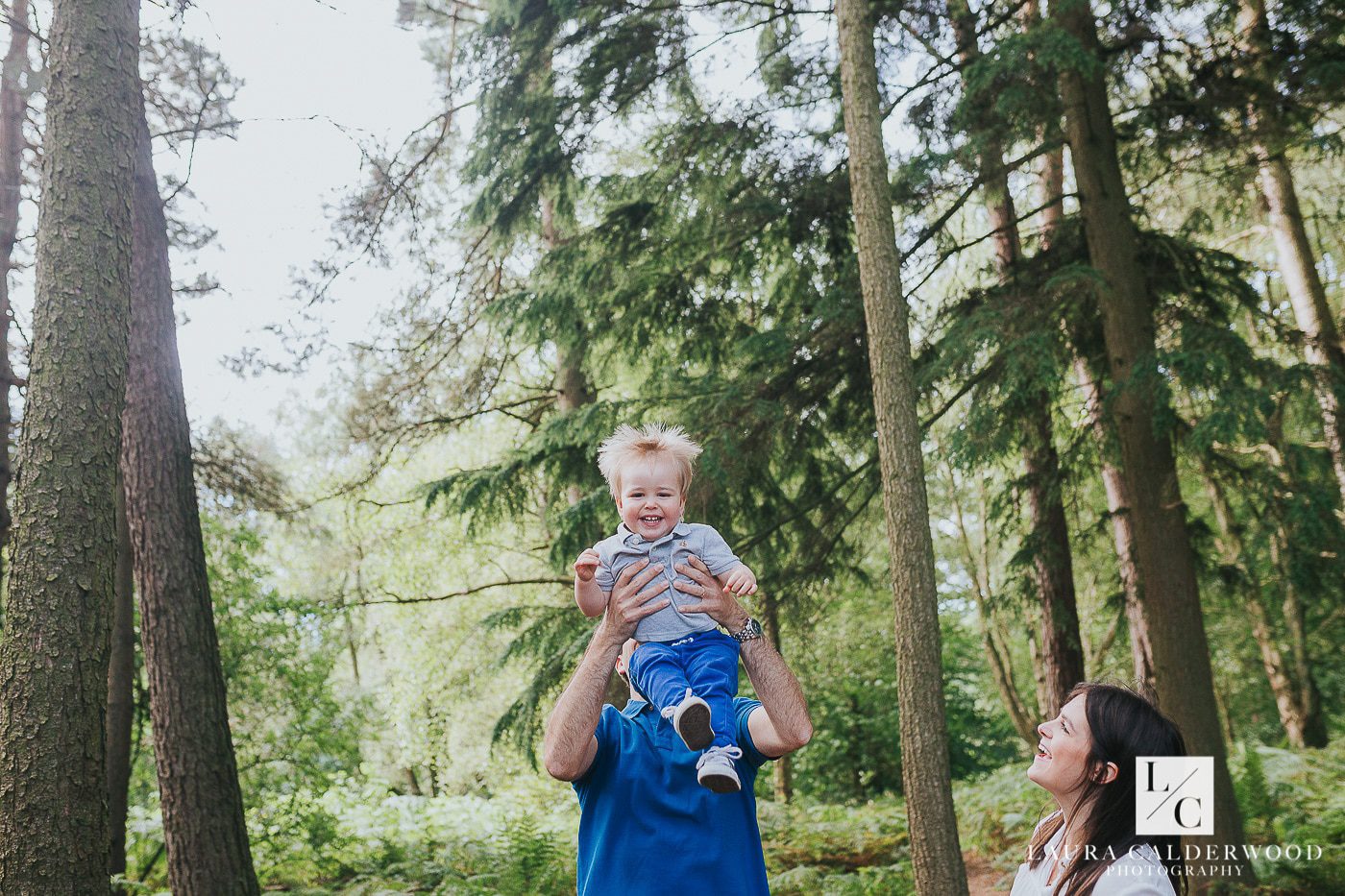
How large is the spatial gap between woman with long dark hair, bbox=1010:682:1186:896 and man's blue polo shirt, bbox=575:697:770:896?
693mm

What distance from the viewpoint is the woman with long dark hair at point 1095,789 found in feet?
7.73

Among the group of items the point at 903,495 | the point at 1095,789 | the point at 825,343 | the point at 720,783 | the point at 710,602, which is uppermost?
the point at 825,343

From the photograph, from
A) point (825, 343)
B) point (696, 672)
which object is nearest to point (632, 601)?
point (696, 672)

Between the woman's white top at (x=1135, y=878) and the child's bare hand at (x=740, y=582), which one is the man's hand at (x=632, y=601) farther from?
the woman's white top at (x=1135, y=878)

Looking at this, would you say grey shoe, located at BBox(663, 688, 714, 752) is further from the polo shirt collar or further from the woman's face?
the woman's face

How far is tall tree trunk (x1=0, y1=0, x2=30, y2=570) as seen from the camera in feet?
29.8

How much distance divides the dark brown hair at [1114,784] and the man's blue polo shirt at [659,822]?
0.74m

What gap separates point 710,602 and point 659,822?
21.9 inches

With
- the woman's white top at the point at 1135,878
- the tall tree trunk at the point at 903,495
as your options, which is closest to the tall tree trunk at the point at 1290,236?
the tall tree trunk at the point at 903,495

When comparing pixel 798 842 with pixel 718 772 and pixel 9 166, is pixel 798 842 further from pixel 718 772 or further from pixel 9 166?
pixel 9 166

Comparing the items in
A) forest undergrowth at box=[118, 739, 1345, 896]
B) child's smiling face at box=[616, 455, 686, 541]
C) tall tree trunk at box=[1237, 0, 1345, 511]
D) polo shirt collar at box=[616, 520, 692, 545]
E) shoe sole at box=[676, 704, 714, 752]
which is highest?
tall tree trunk at box=[1237, 0, 1345, 511]

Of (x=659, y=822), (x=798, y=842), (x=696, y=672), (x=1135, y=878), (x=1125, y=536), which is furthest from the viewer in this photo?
(x=798, y=842)

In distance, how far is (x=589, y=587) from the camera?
2.74m

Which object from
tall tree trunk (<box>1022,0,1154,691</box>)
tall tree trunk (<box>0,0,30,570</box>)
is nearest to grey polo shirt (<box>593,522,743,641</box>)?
tall tree trunk (<box>1022,0,1154,691</box>)
